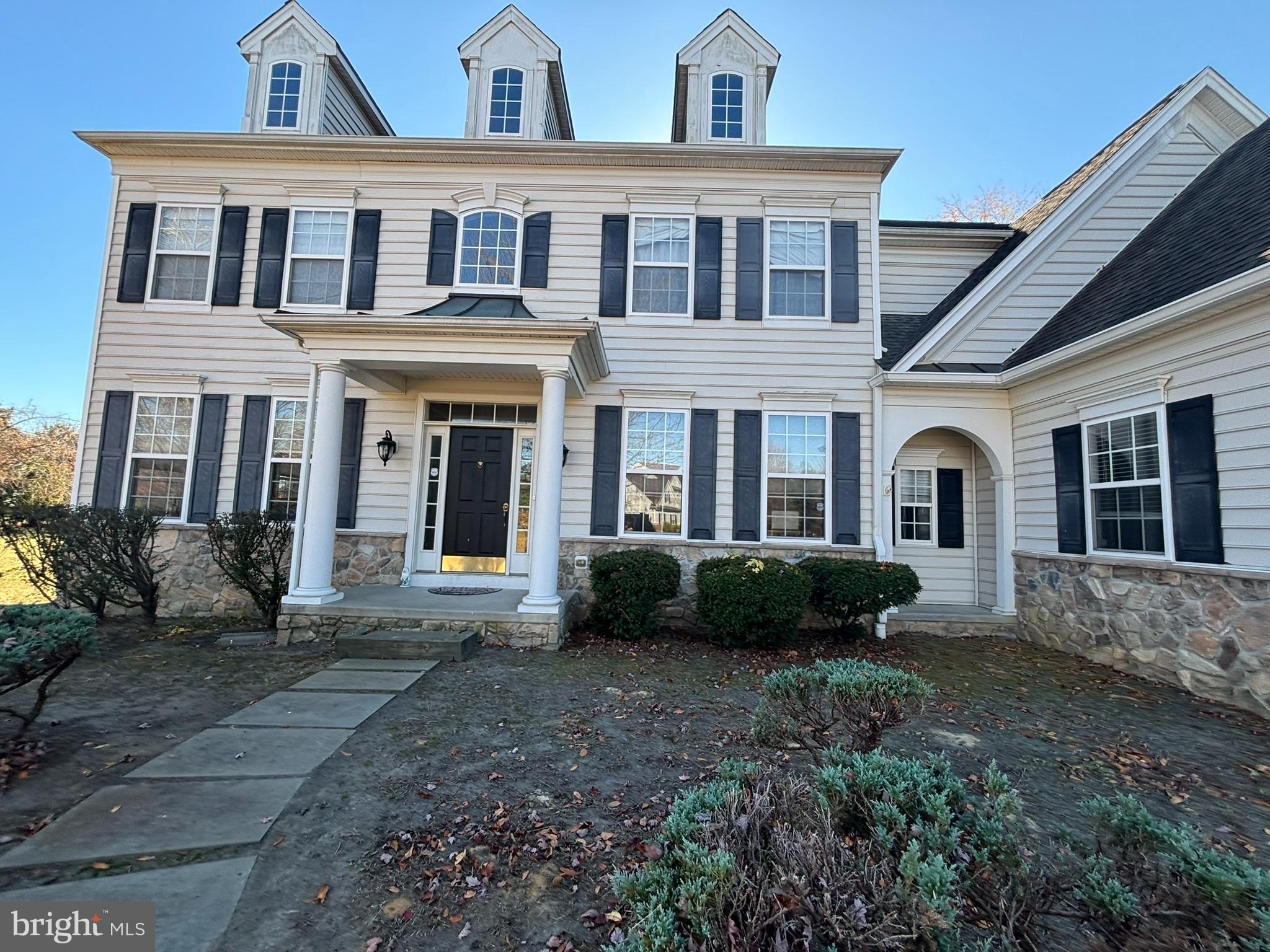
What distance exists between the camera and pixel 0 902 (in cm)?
199

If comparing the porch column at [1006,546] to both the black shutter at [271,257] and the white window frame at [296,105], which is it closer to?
the black shutter at [271,257]

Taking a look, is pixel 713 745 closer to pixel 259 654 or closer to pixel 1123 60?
pixel 259 654

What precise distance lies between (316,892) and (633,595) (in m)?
4.44

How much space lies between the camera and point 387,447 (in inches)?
290

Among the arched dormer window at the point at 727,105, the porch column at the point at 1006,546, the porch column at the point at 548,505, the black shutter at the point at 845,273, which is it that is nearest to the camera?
the porch column at the point at 548,505

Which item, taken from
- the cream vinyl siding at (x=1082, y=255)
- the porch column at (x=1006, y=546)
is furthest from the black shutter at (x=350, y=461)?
the porch column at (x=1006, y=546)

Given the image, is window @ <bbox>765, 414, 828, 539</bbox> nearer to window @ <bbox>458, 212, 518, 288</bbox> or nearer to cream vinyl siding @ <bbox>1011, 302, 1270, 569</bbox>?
cream vinyl siding @ <bbox>1011, 302, 1270, 569</bbox>

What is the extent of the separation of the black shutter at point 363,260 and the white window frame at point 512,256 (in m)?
1.20

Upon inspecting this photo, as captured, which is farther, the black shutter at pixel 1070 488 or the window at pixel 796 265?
the window at pixel 796 265

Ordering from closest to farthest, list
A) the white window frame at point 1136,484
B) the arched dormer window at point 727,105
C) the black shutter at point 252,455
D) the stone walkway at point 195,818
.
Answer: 1. the stone walkway at point 195,818
2. the white window frame at point 1136,484
3. the black shutter at point 252,455
4. the arched dormer window at point 727,105

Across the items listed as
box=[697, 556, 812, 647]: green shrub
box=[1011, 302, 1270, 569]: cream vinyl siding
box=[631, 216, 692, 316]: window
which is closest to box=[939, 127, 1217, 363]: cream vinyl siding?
box=[1011, 302, 1270, 569]: cream vinyl siding

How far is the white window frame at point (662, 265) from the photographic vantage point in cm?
768

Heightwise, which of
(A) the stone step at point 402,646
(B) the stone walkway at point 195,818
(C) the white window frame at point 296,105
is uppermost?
(C) the white window frame at point 296,105

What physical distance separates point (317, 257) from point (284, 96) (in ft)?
9.51
